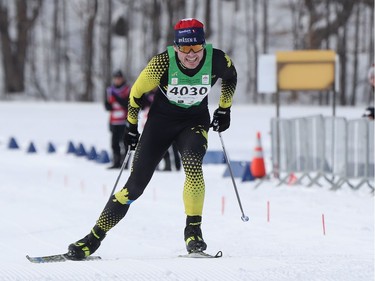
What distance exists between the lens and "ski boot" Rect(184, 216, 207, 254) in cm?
629

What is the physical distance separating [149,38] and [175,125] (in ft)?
128

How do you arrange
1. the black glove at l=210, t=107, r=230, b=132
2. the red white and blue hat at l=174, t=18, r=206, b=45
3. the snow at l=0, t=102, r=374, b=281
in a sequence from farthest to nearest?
the black glove at l=210, t=107, r=230, b=132 → the red white and blue hat at l=174, t=18, r=206, b=45 → the snow at l=0, t=102, r=374, b=281

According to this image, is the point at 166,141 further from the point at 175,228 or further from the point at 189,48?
the point at 175,228

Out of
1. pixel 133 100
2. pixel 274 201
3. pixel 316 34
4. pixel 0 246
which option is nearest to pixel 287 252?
pixel 133 100

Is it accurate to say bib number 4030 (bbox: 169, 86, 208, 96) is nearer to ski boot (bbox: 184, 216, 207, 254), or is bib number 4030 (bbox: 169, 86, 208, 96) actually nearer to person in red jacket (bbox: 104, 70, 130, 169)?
ski boot (bbox: 184, 216, 207, 254)

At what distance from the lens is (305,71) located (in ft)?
47.6

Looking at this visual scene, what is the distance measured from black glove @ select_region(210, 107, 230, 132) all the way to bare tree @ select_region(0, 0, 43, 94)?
32.2m

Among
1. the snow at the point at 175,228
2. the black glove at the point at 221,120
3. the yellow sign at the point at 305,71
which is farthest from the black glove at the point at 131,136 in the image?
the yellow sign at the point at 305,71

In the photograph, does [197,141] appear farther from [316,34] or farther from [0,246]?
[316,34]

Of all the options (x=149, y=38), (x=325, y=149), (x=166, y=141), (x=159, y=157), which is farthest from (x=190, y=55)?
(x=149, y=38)

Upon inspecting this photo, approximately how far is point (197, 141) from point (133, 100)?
1.88ft

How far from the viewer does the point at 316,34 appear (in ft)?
134

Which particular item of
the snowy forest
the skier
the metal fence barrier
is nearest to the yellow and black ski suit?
the skier

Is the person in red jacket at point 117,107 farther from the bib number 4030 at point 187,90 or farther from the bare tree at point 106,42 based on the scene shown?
the bare tree at point 106,42
